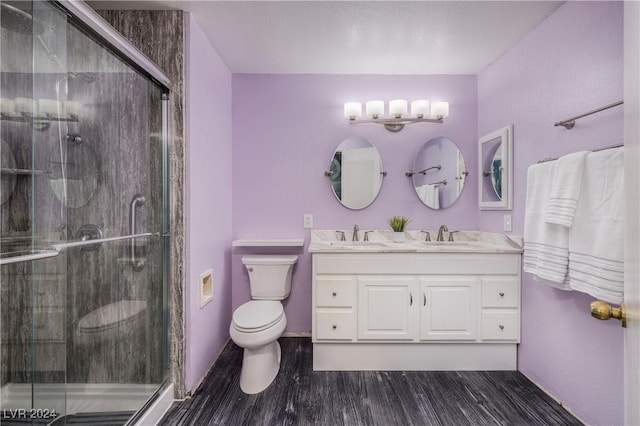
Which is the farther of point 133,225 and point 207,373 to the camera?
point 207,373

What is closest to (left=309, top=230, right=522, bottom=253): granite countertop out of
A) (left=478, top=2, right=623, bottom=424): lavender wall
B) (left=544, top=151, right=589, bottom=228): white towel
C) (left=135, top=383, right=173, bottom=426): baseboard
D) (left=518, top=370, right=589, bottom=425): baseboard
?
(left=478, top=2, right=623, bottom=424): lavender wall

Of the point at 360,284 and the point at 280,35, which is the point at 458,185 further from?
the point at 280,35

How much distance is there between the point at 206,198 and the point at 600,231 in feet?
7.19

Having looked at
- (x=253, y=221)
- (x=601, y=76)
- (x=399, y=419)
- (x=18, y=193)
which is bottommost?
(x=399, y=419)

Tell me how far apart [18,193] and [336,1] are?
69.6 inches

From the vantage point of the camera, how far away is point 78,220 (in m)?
1.31

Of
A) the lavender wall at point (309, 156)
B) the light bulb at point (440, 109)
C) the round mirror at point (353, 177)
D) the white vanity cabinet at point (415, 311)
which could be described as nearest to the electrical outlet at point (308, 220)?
the lavender wall at point (309, 156)

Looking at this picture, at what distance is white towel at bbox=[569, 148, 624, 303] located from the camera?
4.07 ft

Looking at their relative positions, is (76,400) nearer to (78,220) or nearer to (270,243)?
(78,220)

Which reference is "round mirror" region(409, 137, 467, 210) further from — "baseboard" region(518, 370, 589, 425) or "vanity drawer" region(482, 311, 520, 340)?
"baseboard" region(518, 370, 589, 425)

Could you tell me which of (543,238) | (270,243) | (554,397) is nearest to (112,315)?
(270,243)

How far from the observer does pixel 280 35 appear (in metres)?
1.96

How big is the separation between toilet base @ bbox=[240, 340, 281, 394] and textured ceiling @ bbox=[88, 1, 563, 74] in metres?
2.08

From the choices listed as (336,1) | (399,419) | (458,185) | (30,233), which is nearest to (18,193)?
(30,233)
